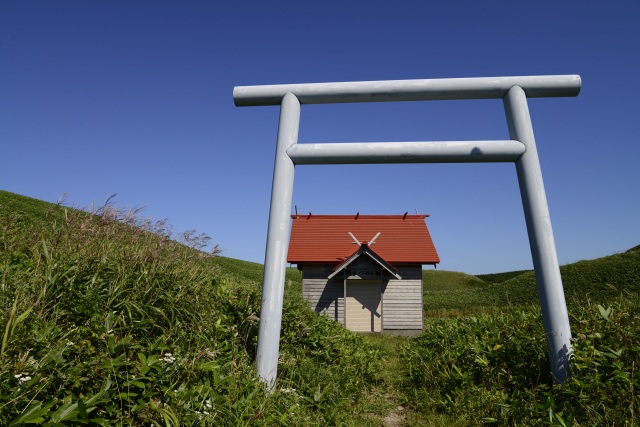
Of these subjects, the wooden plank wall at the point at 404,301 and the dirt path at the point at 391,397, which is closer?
the dirt path at the point at 391,397

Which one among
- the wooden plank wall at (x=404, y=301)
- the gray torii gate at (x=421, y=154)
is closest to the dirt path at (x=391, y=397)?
the gray torii gate at (x=421, y=154)

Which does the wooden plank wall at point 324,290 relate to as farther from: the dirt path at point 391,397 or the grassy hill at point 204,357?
the grassy hill at point 204,357

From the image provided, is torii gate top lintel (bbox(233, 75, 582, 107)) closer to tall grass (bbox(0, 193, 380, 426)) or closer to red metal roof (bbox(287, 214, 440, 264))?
tall grass (bbox(0, 193, 380, 426))

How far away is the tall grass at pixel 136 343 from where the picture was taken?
243cm

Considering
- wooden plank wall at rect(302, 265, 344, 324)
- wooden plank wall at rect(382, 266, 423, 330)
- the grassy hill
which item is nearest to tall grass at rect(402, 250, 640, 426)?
the grassy hill

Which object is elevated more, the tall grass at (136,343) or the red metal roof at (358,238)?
the red metal roof at (358,238)

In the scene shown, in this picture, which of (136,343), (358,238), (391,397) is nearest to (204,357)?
(136,343)

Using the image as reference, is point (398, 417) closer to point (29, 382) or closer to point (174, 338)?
point (174, 338)

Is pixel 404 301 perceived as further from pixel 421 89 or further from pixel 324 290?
pixel 421 89

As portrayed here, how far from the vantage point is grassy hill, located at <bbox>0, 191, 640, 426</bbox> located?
2.53m

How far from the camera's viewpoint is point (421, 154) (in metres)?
4.16

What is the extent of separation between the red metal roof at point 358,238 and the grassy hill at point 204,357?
11.4 meters

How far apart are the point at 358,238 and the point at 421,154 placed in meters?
14.8

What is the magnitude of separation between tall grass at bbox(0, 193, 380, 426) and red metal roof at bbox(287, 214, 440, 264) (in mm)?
12027
